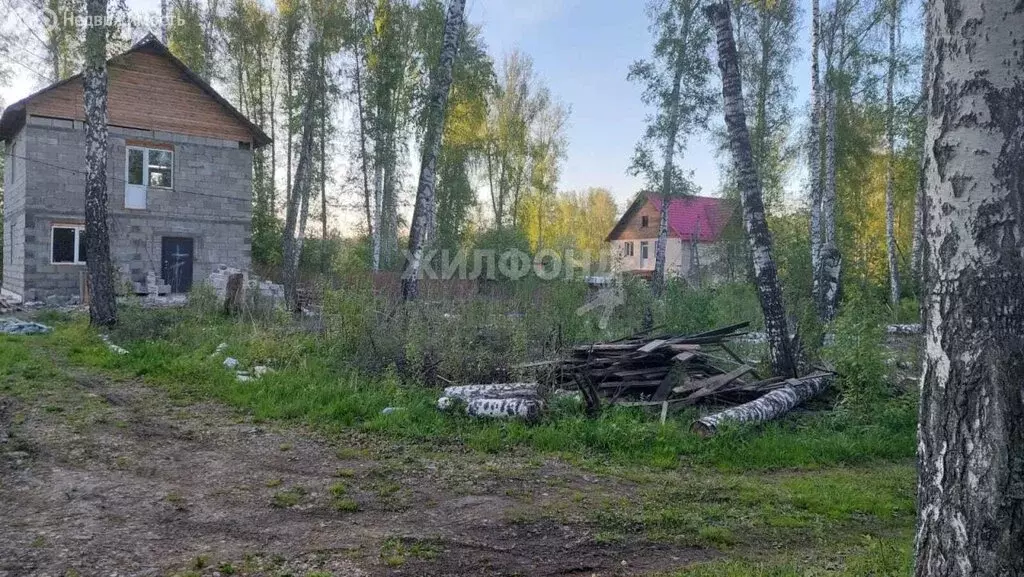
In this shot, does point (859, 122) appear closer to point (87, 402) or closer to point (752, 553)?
point (752, 553)

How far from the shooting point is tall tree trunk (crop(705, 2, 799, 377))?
8258mm

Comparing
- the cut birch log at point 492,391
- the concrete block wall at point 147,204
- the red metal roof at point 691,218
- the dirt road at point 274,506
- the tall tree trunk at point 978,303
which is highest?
the red metal roof at point 691,218

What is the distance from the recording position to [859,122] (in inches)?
789

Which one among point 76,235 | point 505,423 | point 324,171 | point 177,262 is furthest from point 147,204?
point 505,423

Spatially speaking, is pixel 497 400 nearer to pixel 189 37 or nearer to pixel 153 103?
pixel 153 103

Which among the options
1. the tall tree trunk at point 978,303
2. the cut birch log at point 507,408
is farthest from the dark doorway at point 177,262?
the tall tree trunk at point 978,303

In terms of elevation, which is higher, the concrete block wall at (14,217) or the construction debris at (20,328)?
the concrete block wall at (14,217)

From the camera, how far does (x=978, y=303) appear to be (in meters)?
2.34

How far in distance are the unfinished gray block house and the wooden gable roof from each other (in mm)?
29

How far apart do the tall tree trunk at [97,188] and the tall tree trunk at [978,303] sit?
41.6 ft

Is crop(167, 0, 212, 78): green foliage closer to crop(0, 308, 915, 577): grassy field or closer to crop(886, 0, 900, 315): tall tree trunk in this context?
crop(0, 308, 915, 577): grassy field

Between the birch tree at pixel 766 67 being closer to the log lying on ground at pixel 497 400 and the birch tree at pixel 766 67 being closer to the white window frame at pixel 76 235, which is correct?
→ the log lying on ground at pixel 497 400

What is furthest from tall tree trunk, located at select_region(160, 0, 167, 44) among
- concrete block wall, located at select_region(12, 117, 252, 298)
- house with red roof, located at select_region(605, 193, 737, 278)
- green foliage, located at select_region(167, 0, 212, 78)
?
house with red roof, located at select_region(605, 193, 737, 278)

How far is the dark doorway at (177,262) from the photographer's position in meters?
19.7
